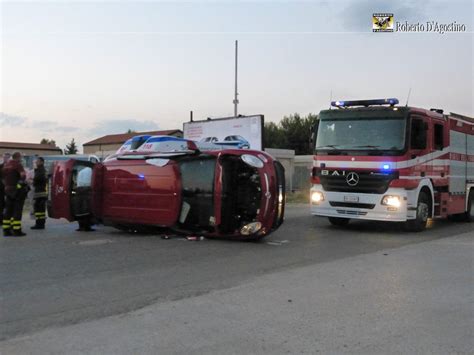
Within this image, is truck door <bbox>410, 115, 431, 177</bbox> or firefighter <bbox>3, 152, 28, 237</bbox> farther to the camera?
truck door <bbox>410, 115, 431, 177</bbox>

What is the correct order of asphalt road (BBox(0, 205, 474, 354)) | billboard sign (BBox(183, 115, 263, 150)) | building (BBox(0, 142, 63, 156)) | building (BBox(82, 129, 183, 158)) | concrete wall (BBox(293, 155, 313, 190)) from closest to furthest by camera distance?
asphalt road (BBox(0, 205, 474, 354)) < billboard sign (BBox(183, 115, 263, 150)) < concrete wall (BBox(293, 155, 313, 190)) < building (BBox(0, 142, 63, 156)) < building (BBox(82, 129, 183, 158))

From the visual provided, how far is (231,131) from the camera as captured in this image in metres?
28.2

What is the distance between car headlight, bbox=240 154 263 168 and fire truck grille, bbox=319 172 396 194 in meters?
3.11

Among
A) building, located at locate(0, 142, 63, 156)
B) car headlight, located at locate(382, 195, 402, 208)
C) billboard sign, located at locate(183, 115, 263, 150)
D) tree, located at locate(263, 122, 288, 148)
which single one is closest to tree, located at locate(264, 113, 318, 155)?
tree, located at locate(263, 122, 288, 148)

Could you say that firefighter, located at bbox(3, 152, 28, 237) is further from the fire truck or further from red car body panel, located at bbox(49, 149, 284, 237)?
the fire truck

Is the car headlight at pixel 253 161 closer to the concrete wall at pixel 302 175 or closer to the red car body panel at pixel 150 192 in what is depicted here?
the red car body panel at pixel 150 192

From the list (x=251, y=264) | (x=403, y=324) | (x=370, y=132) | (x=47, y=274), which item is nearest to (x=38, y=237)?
(x=47, y=274)

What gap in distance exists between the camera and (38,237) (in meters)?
11.5

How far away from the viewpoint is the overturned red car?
1052 centimetres

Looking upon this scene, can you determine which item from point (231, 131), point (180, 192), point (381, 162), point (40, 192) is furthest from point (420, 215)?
point (231, 131)

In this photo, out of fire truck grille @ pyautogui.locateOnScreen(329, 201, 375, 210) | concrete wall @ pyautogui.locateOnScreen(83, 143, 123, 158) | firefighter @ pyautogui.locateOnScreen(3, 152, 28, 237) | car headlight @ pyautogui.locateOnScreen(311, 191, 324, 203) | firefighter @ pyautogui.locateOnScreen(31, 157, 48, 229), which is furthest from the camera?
concrete wall @ pyautogui.locateOnScreen(83, 143, 123, 158)

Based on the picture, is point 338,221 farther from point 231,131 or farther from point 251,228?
point 231,131

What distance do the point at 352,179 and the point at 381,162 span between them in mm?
806

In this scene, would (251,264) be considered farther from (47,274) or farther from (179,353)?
(179,353)
